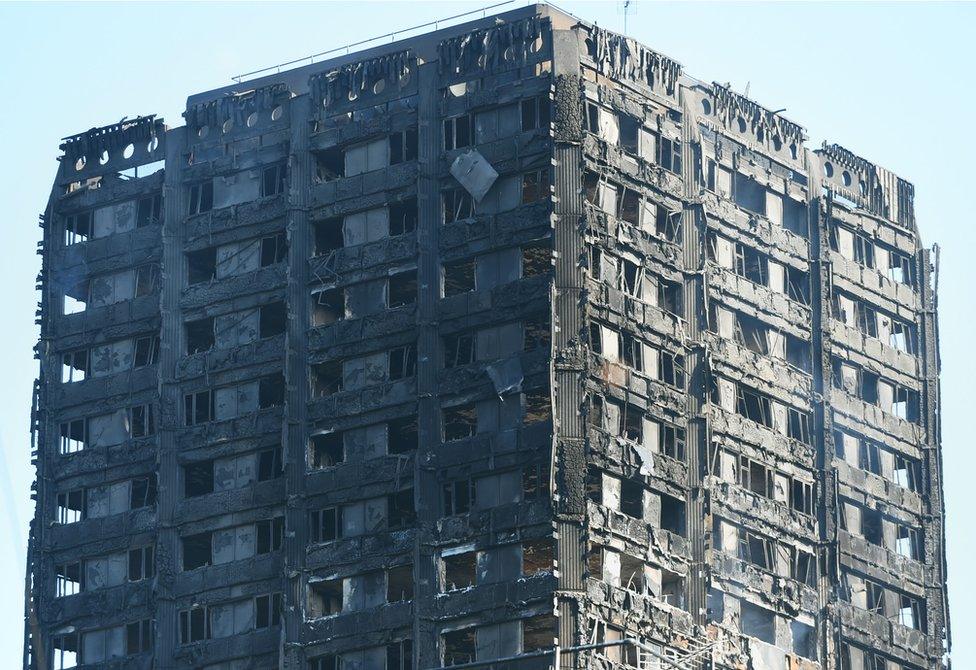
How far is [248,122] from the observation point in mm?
180625

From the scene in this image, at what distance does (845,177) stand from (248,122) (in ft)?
113

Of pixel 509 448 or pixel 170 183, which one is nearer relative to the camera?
pixel 509 448

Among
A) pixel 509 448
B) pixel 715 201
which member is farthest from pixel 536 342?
pixel 715 201

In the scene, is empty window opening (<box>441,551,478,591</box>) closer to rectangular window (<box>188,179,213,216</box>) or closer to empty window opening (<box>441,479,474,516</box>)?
empty window opening (<box>441,479,474,516</box>)

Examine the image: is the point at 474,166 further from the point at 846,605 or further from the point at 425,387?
the point at 846,605

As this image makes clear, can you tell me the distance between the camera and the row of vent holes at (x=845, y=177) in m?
188

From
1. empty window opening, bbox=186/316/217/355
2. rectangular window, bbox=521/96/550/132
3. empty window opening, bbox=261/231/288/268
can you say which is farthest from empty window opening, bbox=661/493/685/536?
empty window opening, bbox=186/316/217/355

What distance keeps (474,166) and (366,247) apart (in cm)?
765

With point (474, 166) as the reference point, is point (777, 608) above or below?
below

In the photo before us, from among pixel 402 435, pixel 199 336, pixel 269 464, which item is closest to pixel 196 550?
pixel 269 464

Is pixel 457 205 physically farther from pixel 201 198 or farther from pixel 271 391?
pixel 201 198

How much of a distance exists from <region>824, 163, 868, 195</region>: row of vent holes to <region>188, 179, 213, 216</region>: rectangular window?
34.8 meters

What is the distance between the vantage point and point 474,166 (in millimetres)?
170250

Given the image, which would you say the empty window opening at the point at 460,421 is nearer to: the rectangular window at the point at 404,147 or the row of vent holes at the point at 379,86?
the rectangular window at the point at 404,147
